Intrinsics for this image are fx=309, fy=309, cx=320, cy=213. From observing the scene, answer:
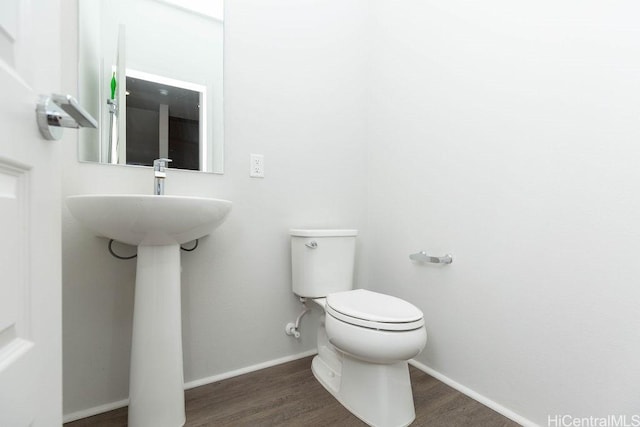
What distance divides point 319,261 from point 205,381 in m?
0.74

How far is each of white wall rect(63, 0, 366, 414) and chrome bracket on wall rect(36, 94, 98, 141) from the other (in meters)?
0.86

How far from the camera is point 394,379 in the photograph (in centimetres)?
115

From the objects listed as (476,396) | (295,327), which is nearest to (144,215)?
(295,327)

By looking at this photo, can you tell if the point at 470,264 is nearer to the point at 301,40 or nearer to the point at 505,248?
the point at 505,248

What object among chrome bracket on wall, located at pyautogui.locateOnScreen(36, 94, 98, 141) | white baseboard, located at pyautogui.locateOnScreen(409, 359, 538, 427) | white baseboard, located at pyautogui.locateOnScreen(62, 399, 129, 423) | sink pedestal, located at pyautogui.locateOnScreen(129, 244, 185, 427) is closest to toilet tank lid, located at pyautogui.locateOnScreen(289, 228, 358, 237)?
sink pedestal, located at pyautogui.locateOnScreen(129, 244, 185, 427)

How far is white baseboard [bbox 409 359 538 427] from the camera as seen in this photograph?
1.16 metres

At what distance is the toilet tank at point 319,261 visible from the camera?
4.91 ft

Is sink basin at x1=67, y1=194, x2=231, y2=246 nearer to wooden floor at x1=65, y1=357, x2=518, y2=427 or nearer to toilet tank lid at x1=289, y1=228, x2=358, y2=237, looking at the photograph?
toilet tank lid at x1=289, y1=228, x2=358, y2=237

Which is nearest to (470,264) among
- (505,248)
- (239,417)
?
(505,248)

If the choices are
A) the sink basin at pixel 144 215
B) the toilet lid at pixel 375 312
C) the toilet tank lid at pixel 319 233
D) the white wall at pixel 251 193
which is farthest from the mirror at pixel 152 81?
the toilet lid at pixel 375 312

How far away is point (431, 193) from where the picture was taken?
4.96 ft

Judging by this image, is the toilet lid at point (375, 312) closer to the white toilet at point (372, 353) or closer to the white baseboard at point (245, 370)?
the white toilet at point (372, 353)

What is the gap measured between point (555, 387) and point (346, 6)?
205cm

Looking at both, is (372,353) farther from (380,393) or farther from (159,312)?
(159,312)
